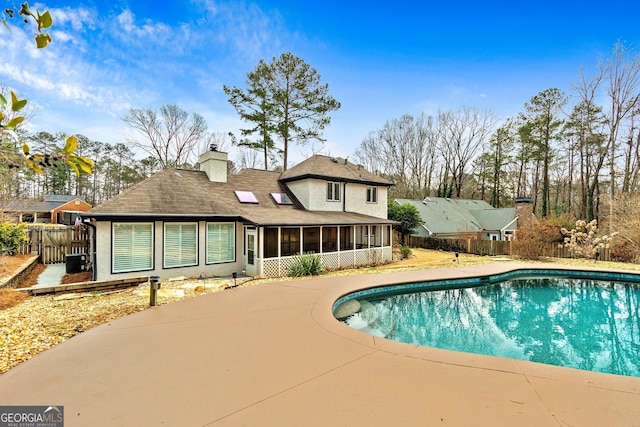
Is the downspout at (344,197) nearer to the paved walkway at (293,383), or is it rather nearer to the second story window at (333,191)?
the second story window at (333,191)

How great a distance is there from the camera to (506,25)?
14.5 meters

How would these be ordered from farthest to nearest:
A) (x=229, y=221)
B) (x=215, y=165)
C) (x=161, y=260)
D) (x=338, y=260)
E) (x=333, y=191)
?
(x=333, y=191) → (x=215, y=165) → (x=338, y=260) → (x=229, y=221) → (x=161, y=260)

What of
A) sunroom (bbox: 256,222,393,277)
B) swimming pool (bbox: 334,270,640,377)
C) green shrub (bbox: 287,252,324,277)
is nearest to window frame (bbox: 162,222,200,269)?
sunroom (bbox: 256,222,393,277)

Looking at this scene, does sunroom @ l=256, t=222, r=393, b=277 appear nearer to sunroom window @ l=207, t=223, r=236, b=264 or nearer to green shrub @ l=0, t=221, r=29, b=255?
sunroom window @ l=207, t=223, r=236, b=264

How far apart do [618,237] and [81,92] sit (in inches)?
1123

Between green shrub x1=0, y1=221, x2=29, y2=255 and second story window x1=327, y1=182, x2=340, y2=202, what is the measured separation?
1389 cm

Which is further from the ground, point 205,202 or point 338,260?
point 205,202

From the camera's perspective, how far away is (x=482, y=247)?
19062mm

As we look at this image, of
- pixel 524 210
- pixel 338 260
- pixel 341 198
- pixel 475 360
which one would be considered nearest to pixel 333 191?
pixel 341 198

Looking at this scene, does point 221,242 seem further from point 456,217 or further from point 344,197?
point 456,217

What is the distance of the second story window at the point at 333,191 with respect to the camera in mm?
16509

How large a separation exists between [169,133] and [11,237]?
15640 millimetres

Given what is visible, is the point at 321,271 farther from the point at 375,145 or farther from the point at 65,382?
the point at 375,145

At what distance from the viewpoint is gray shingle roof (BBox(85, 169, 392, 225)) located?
10500 mm
